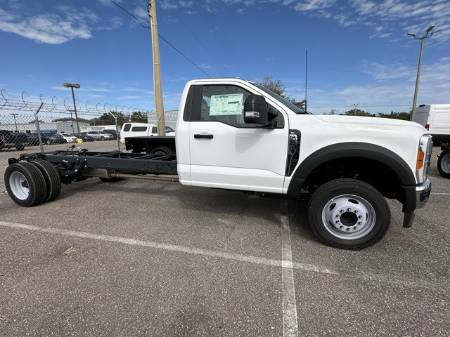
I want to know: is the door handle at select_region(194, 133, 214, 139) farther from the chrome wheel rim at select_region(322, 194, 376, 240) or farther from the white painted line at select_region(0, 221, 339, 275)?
the chrome wheel rim at select_region(322, 194, 376, 240)

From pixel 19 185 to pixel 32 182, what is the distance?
62 centimetres

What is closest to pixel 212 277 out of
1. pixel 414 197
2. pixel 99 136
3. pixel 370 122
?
pixel 414 197

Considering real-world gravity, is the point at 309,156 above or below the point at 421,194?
above

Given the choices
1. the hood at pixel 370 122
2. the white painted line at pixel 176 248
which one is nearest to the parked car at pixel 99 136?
the white painted line at pixel 176 248

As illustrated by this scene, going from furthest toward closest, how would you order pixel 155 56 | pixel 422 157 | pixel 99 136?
pixel 99 136 < pixel 155 56 < pixel 422 157

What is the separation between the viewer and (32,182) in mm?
4820

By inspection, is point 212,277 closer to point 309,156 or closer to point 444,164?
point 309,156

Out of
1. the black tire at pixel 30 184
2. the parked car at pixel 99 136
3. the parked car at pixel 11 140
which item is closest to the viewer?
the black tire at pixel 30 184

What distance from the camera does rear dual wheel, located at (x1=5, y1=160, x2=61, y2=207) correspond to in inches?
192

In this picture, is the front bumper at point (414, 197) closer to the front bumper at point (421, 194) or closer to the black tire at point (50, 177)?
the front bumper at point (421, 194)

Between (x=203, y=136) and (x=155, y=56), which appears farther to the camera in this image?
(x=155, y=56)

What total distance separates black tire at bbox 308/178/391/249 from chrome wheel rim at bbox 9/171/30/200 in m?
5.15

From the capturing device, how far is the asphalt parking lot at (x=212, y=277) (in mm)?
2135

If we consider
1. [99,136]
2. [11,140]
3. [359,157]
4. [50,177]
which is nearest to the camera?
[359,157]
